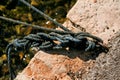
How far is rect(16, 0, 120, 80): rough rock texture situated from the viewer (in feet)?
6.70

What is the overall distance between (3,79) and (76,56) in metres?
1.59

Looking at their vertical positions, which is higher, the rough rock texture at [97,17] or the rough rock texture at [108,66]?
the rough rock texture at [97,17]

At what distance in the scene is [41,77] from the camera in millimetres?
2152

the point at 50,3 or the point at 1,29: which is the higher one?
the point at 50,3

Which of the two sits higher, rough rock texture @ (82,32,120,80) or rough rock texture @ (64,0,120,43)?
rough rock texture @ (64,0,120,43)

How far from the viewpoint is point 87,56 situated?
2.08m

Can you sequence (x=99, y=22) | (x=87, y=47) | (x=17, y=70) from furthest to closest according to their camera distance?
(x=17, y=70) → (x=99, y=22) → (x=87, y=47)

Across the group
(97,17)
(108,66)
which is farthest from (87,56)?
(97,17)

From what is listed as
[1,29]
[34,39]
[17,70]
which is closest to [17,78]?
[34,39]

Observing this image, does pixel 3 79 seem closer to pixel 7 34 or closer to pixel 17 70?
pixel 17 70

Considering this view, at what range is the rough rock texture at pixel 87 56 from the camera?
6.70 ft

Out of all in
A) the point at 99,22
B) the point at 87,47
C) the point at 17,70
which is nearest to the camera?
the point at 87,47

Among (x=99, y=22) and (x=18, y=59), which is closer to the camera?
(x=99, y=22)

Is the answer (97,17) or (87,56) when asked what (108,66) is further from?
(97,17)
